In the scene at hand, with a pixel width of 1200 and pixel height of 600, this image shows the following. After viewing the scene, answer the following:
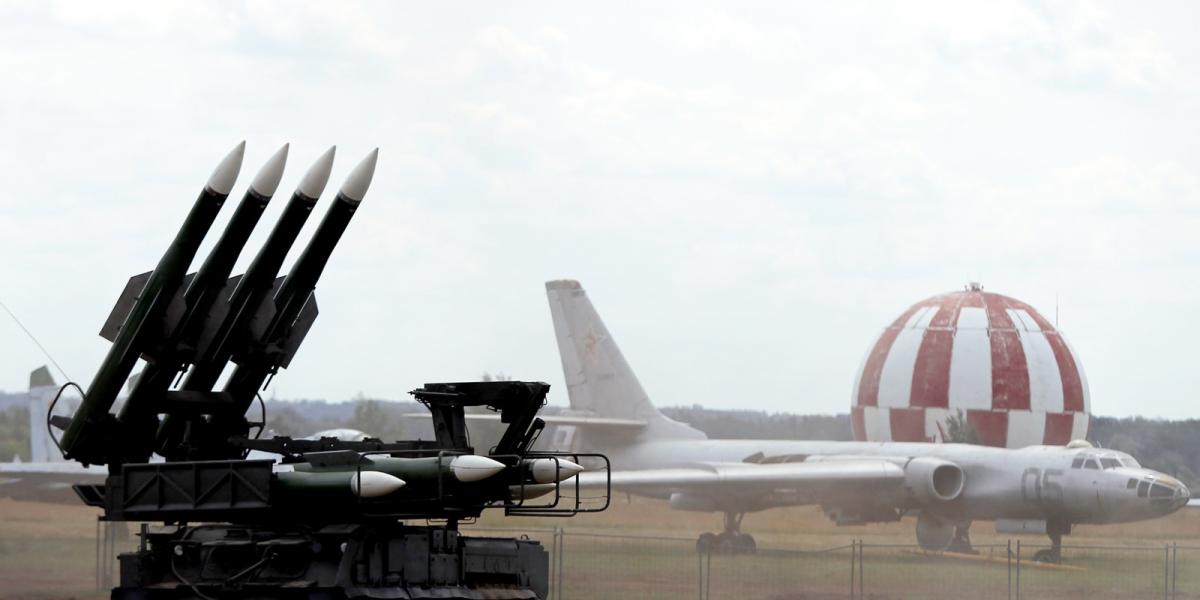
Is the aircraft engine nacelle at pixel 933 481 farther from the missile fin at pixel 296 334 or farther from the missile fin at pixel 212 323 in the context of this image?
the missile fin at pixel 212 323

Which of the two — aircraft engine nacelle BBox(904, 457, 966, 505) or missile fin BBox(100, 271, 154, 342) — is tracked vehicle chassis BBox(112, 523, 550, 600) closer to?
missile fin BBox(100, 271, 154, 342)

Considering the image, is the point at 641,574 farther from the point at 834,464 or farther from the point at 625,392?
the point at 625,392

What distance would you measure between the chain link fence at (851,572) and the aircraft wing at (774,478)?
3.96 feet

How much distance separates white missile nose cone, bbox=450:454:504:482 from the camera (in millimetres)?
11320

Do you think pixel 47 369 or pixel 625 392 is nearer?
pixel 47 369

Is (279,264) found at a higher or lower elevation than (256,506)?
higher

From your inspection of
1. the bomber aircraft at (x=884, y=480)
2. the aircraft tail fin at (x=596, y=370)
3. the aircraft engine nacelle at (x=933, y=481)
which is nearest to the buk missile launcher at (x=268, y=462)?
the bomber aircraft at (x=884, y=480)

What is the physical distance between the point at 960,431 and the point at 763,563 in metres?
13.0

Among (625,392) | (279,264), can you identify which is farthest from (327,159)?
(625,392)

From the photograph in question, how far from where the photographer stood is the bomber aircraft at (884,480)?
26.4 m

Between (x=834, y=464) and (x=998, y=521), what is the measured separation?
Answer: 2692 mm

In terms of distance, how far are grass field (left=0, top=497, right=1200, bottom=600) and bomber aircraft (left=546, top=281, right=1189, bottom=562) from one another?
0.53 meters

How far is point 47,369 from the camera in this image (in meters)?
28.1

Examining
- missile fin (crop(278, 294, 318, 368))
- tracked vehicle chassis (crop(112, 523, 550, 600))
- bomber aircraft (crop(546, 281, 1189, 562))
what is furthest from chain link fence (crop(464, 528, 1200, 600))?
tracked vehicle chassis (crop(112, 523, 550, 600))
